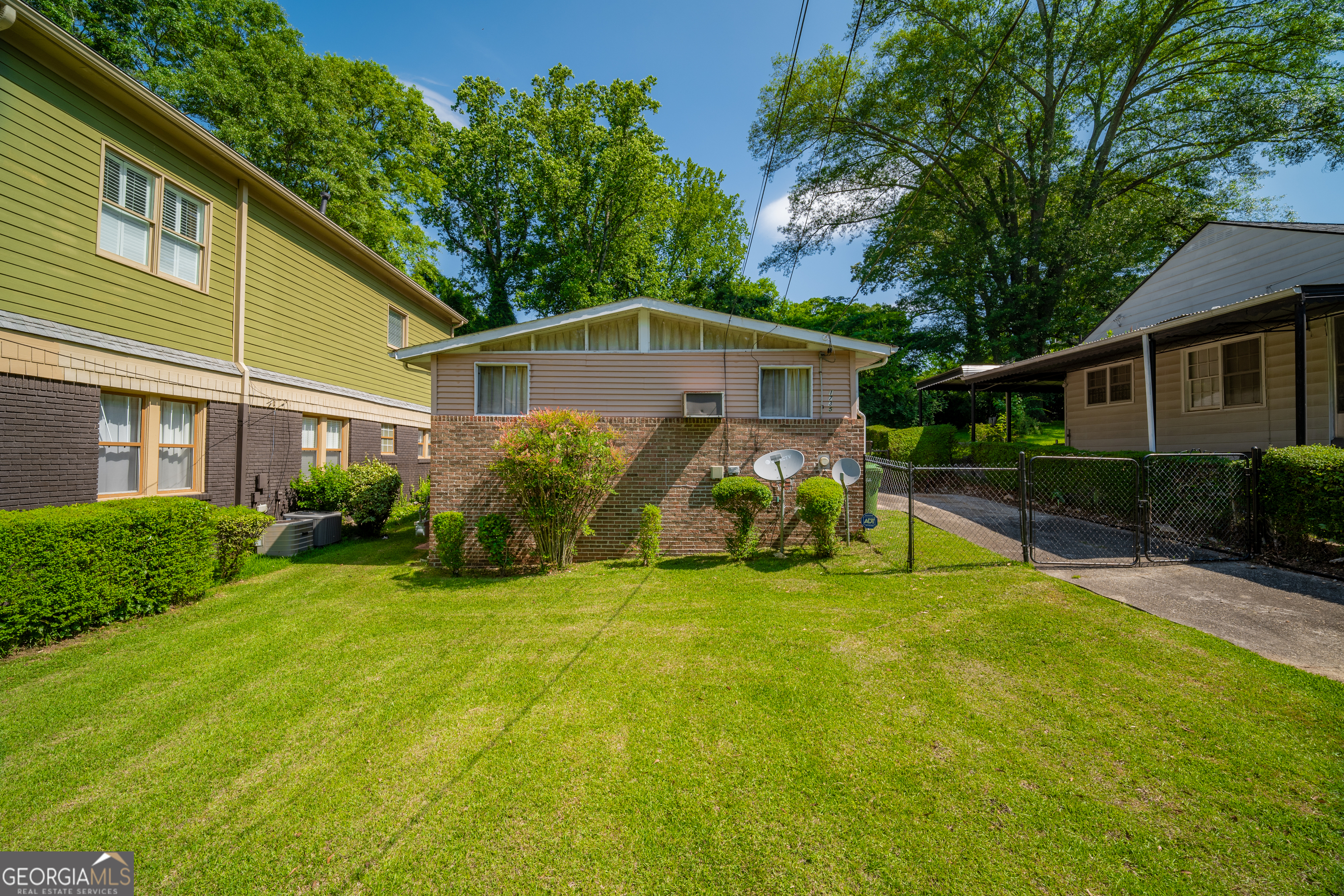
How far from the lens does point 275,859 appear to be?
243 centimetres

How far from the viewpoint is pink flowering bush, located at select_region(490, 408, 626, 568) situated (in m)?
7.41

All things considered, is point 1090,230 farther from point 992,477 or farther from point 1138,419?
point 992,477

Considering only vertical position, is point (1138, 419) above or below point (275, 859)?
above

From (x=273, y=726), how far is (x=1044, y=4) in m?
30.6

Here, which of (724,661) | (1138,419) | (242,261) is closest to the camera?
(724,661)

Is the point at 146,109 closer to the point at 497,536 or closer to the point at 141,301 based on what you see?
the point at 141,301

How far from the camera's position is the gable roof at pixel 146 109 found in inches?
237

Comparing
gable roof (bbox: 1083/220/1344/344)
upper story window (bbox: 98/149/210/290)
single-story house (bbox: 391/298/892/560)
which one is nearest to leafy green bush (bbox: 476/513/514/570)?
single-story house (bbox: 391/298/892/560)

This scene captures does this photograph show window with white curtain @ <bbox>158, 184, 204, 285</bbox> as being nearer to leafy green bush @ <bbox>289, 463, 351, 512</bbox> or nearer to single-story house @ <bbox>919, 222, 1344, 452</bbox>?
leafy green bush @ <bbox>289, 463, 351, 512</bbox>

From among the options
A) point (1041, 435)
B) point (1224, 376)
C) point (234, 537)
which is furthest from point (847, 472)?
point (1041, 435)

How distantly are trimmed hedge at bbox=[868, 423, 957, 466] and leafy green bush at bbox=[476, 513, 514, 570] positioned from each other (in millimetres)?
13563

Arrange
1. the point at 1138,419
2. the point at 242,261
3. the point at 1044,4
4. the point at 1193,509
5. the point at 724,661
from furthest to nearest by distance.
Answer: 1. the point at 1044,4
2. the point at 1138,419
3. the point at 242,261
4. the point at 1193,509
5. the point at 724,661

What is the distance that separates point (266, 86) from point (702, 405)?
728 inches

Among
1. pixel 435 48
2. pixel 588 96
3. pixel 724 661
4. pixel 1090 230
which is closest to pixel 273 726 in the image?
pixel 724 661
